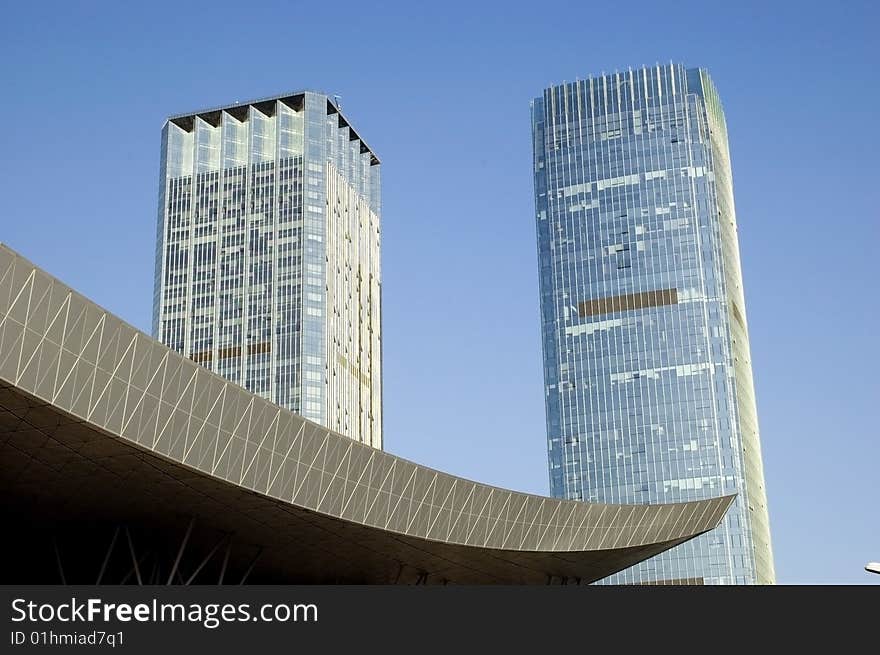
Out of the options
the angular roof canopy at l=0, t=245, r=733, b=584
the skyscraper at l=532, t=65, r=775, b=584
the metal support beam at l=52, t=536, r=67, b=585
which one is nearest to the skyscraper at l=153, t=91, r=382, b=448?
the skyscraper at l=532, t=65, r=775, b=584

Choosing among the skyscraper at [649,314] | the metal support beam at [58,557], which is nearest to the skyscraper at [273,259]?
the skyscraper at [649,314]

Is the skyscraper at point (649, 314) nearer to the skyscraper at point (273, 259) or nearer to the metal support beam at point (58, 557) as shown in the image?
the skyscraper at point (273, 259)

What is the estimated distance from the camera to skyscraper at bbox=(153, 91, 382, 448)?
116 metres

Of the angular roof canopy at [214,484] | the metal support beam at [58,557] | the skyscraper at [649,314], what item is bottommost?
the metal support beam at [58,557]

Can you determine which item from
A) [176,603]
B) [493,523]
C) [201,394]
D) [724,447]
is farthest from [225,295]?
[176,603]

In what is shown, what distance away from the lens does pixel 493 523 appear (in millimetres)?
37375

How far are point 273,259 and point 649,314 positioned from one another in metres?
39.3

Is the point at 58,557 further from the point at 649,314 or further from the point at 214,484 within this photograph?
the point at 649,314

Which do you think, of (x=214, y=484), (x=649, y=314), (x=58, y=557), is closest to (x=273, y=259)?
(x=649, y=314)

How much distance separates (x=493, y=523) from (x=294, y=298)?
270 ft

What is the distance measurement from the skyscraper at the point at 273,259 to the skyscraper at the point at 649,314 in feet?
71.5

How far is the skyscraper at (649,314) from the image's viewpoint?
110 metres

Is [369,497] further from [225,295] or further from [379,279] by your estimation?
[379,279]

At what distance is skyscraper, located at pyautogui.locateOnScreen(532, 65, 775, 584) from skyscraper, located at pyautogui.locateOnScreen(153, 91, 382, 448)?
21781mm
